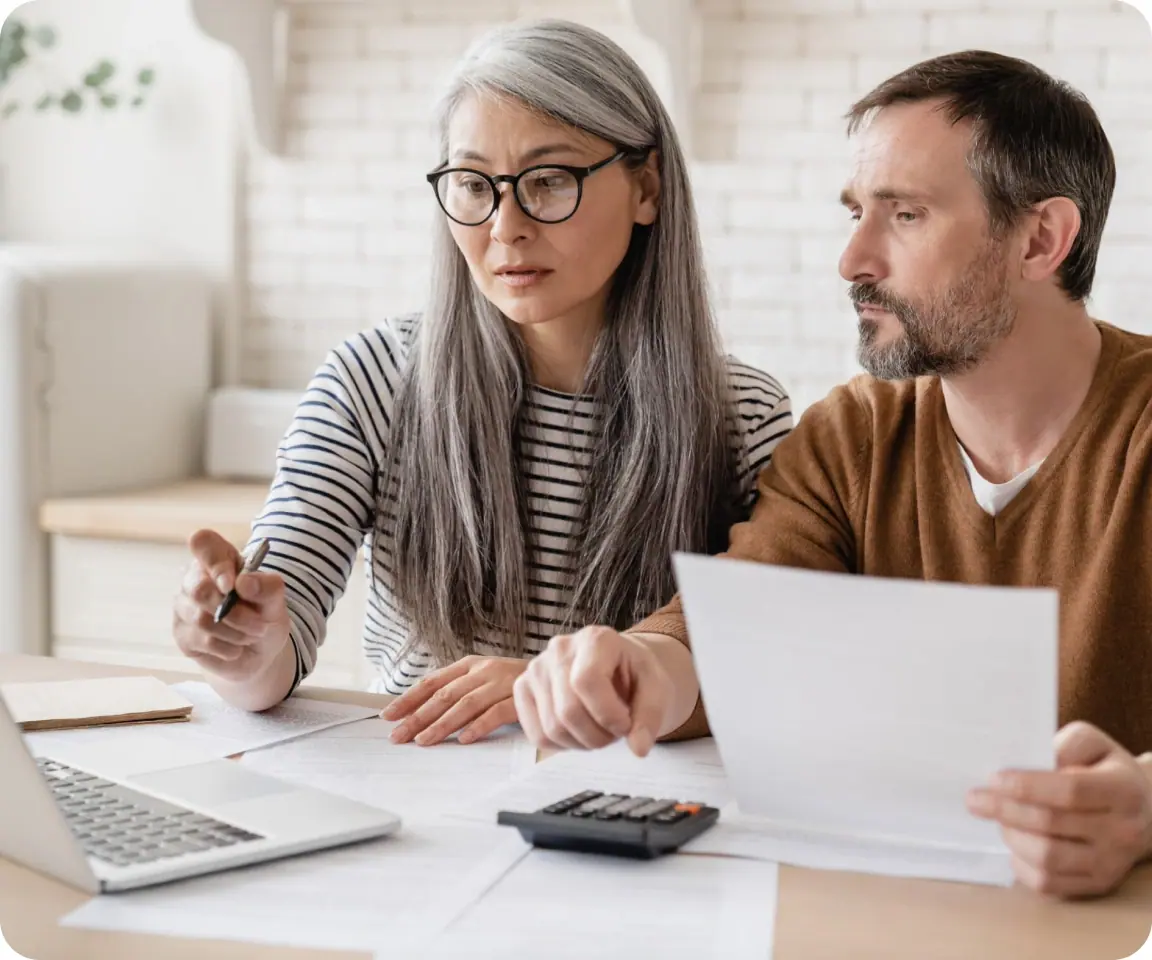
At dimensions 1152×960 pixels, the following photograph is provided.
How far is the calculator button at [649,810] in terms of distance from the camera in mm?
1061

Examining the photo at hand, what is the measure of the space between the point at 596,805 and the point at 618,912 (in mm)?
158

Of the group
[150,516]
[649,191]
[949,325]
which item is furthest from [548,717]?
[150,516]

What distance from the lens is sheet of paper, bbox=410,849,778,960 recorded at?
0.88 m

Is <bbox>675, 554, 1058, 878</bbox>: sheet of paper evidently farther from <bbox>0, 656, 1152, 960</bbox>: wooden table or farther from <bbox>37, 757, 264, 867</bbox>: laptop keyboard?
<bbox>37, 757, 264, 867</bbox>: laptop keyboard

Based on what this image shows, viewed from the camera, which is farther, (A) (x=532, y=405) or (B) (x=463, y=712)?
(A) (x=532, y=405)

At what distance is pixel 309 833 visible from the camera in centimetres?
103

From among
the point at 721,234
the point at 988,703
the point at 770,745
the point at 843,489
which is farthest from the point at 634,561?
the point at 721,234

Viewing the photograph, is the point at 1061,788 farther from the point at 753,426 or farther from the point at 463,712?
the point at 753,426

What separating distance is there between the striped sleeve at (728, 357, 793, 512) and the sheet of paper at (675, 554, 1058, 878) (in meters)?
0.78

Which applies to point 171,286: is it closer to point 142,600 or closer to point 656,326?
point 142,600

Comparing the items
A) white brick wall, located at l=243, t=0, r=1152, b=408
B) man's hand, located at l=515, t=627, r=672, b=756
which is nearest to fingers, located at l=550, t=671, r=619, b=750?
man's hand, located at l=515, t=627, r=672, b=756

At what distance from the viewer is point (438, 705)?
1365mm

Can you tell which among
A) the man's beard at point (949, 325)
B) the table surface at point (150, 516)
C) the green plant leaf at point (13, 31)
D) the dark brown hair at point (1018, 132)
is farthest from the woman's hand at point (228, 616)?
the green plant leaf at point (13, 31)

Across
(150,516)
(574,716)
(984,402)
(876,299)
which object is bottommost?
(150,516)
